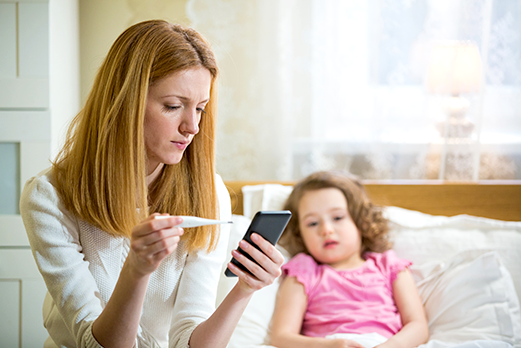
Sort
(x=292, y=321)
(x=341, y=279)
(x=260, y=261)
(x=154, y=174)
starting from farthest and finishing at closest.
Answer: (x=341, y=279) → (x=292, y=321) → (x=154, y=174) → (x=260, y=261)

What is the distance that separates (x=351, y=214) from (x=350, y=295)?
0.89 ft

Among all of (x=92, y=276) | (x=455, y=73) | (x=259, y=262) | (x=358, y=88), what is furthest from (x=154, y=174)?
(x=455, y=73)

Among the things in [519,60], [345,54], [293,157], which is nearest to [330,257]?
[293,157]

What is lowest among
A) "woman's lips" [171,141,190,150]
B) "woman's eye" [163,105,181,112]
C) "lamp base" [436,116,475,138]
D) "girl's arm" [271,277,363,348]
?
"girl's arm" [271,277,363,348]

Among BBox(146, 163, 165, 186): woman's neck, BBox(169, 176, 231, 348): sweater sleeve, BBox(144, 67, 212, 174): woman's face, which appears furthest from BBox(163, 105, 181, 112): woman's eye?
BBox(169, 176, 231, 348): sweater sleeve

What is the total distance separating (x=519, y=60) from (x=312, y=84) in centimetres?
79

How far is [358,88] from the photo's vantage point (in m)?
1.87

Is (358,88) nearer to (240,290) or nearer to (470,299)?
(470,299)

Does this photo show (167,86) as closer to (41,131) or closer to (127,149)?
(127,149)

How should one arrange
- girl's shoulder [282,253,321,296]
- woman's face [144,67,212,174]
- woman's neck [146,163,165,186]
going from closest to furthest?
woman's face [144,67,212,174], woman's neck [146,163,165,186], girl's shoulder [282,253,321,296]

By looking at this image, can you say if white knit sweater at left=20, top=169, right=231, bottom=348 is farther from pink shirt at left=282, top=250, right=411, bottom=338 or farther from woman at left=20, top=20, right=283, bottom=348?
pink shirt at left=282, top=250, right=411, bottom=338

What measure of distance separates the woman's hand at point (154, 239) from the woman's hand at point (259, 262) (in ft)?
0.48

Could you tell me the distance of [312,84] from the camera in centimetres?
187

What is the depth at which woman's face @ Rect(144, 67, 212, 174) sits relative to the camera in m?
0.90
